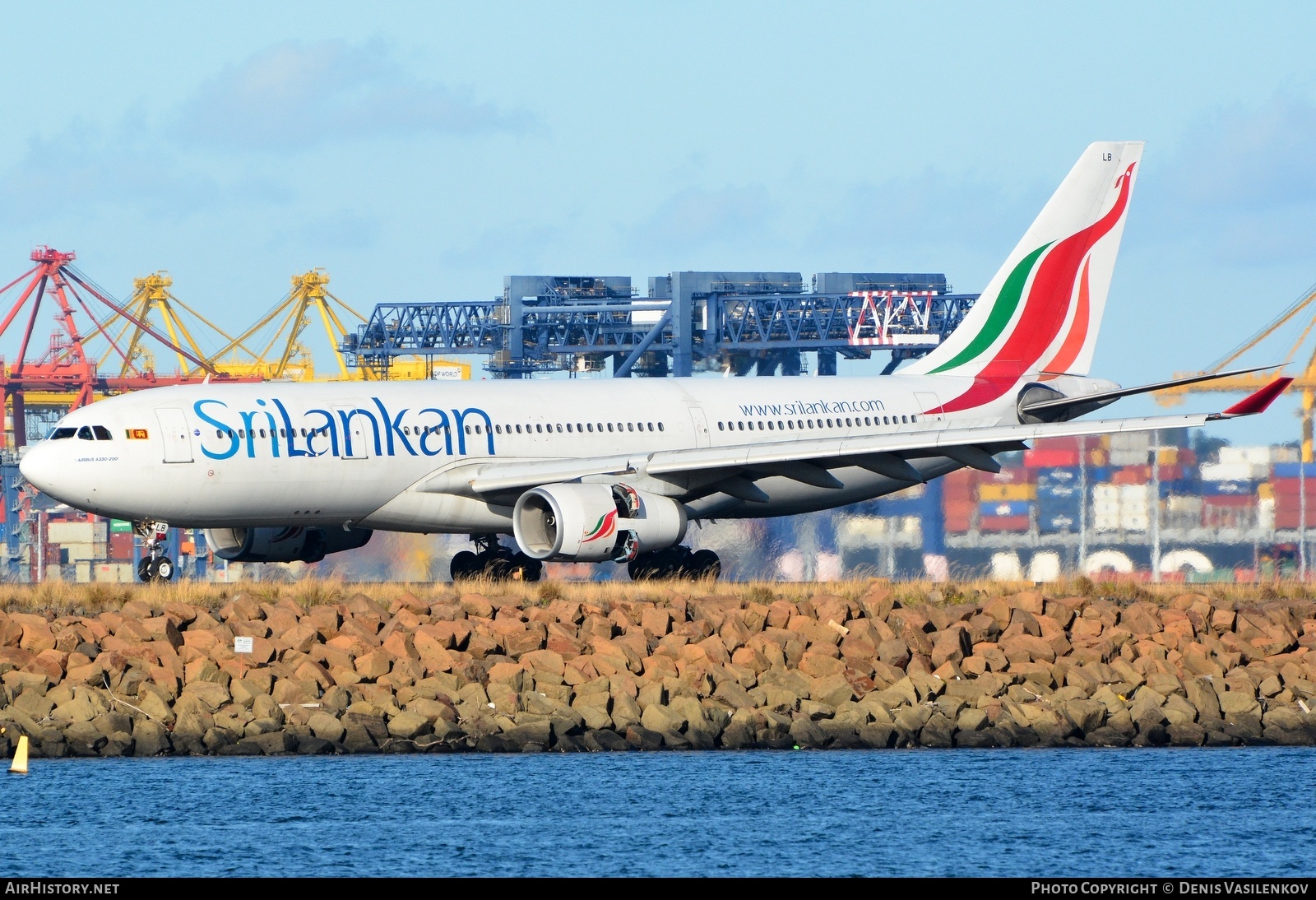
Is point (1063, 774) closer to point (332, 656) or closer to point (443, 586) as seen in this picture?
point (332, 656)

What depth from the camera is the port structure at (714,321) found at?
102 meters

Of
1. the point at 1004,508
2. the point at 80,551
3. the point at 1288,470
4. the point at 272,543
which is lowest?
the point at 80,551

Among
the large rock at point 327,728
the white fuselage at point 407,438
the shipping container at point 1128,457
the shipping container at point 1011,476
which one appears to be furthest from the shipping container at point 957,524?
the large rock at point 327,728

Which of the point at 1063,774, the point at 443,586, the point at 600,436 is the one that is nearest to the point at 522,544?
the point at 443,586

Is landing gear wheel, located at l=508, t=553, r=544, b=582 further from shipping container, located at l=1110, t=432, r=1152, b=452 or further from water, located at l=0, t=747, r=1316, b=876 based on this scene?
shipping container, located at l=1110, t=432, r=1152, b=452

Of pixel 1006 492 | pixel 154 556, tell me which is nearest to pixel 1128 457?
pixel 1006 492

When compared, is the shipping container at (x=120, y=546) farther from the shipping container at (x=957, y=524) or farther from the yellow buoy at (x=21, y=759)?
the yellow buoy at (x=21, y=759)

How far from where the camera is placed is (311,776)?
23.2 metres

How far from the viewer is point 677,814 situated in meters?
21.5

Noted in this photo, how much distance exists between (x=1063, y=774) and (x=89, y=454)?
1502 centimetres

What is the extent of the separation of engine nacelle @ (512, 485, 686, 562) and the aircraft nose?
6809 millimetres

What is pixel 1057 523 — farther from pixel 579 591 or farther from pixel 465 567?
pixel 579 591

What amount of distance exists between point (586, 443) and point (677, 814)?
48.2 ft

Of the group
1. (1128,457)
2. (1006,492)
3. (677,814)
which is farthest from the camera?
(1128,457)
